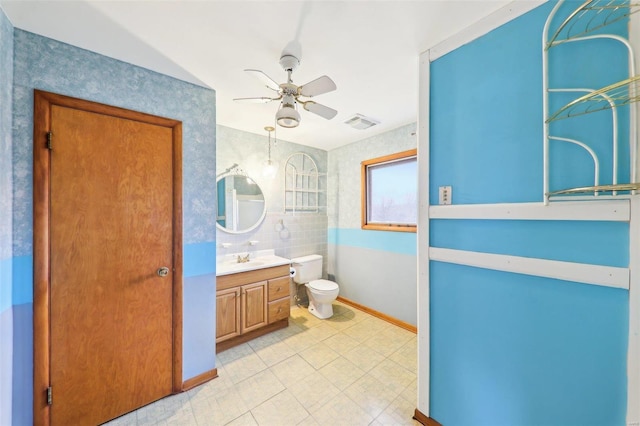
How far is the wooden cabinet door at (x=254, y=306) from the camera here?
7.72ft

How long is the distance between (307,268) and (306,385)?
1.46m

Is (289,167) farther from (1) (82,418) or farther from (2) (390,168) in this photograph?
(1) (82,418)

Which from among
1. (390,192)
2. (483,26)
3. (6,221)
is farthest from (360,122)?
(6,221)

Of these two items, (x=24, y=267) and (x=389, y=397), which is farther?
(x=389, y=397)

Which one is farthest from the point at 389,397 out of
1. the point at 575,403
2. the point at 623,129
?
the point at 623,129

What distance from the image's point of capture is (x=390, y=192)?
2.98m

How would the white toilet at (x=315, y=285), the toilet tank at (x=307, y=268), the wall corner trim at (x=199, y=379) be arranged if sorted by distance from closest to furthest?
the wall corner trim at (x=199, y=379) → the white toilet at (x=315, y=285) → the toilet tank at (x=307, y=268)

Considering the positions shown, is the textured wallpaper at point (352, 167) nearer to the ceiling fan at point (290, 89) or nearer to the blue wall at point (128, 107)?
the ceiling fan at point (290, 89)

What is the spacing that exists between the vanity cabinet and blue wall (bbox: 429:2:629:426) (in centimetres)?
165

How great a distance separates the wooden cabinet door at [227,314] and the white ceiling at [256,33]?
1.84m

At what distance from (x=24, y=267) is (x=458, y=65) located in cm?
268

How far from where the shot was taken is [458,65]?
1348mm

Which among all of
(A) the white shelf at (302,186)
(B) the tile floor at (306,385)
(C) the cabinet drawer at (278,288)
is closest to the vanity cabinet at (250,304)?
(C) the cabinet drawer at (278,288)

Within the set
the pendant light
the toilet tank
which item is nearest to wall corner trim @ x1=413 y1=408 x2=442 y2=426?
the toilet tank
